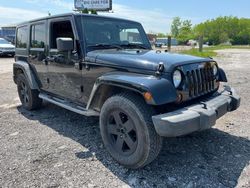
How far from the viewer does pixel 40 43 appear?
532 cm

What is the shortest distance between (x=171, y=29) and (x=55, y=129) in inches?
3951

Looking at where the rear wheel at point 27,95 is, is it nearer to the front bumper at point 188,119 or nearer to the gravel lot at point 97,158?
the gravel lot at point 97,158

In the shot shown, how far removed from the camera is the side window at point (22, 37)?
595 centimetres

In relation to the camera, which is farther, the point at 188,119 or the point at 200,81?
the point at 200,81

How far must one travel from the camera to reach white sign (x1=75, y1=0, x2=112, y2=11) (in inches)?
1072

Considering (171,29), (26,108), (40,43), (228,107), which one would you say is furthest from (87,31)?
(171,29)

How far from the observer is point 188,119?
→ 9.91 ft

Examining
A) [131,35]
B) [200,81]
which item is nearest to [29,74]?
[131,35]

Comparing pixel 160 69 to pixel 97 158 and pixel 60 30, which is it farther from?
pixel 60 30

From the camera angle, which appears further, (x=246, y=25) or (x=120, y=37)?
(x=246, y=25)

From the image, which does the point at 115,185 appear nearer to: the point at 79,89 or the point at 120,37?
the point at 79,89

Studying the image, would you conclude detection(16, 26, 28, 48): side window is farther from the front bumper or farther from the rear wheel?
the front bumper

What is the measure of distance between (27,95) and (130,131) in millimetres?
3412

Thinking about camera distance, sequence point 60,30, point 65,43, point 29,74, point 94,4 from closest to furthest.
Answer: point 65,43 < point 60,30 < point 29,74 < point 94,4
